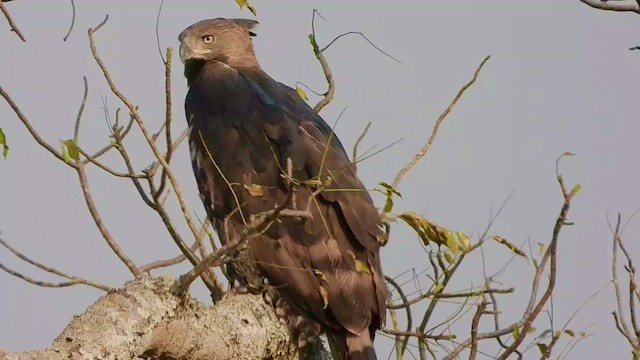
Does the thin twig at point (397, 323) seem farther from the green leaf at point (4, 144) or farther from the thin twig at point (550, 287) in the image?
the green leaf at point (4, 144)

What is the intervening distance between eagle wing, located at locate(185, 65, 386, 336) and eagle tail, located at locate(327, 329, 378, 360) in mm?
46

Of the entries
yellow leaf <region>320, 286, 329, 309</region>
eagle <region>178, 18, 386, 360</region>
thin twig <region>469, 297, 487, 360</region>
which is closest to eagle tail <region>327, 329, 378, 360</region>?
eagle <region>178, 18, 386, 360</region>

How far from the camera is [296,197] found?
15.5 ft

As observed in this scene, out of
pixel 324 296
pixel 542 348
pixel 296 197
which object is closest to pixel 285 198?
pixel 296 197

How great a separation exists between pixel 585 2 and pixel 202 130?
9.33ft

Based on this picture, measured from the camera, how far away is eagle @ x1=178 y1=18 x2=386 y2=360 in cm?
466

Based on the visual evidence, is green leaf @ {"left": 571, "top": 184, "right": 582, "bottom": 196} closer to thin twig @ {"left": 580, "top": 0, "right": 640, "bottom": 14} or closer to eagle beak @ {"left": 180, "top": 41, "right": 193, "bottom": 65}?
thin twig @ {"left": 580, "top": 0, "right": 640, "bottom": 14}

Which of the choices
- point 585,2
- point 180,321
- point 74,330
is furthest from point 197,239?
point 585,2

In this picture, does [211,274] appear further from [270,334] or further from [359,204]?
[359,204]

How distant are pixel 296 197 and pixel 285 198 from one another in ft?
0.93

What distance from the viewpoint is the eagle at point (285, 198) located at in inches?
183

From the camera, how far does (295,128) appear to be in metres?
5.24

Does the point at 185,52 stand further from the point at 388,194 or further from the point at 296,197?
the point at 388,194

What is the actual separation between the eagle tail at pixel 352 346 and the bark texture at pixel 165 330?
1.05 ft
